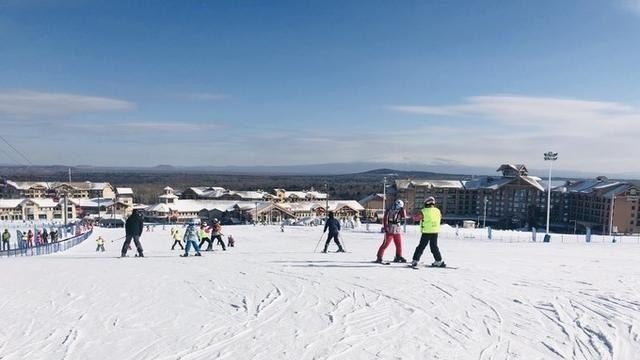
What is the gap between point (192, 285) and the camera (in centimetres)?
719

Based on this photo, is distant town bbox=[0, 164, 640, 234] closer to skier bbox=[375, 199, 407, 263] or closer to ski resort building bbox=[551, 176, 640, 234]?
ski resort building bbox=[551, 176, 640, 234]

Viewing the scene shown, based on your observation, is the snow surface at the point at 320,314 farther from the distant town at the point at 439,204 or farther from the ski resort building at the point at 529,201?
the ski resort building at the point at 529,201

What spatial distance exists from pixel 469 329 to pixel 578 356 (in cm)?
103

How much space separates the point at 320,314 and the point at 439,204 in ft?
299

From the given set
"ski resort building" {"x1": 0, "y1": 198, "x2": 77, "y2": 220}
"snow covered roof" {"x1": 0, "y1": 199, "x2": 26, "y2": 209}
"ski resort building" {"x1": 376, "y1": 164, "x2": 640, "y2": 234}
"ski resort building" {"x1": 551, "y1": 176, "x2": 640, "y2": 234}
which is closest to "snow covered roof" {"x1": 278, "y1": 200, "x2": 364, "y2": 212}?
"ski resort building" {"x1": 376, "y1": 164, "x2": 640, "y2": 234}

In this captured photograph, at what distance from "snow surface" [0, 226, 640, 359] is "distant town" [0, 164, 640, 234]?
181ft

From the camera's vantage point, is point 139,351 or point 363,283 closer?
point 139,351

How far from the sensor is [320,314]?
5.60 metres

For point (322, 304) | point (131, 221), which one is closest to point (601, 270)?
point (322, 304)

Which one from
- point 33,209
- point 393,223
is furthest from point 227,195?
point 393,223

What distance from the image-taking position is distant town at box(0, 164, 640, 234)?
237 ft

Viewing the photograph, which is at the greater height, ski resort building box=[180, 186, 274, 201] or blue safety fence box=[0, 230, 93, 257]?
blue safety fence box=[0, 230, 93, 257]

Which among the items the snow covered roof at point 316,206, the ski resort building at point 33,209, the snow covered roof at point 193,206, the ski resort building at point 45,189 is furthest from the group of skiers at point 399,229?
the ski resort building at point 45,189

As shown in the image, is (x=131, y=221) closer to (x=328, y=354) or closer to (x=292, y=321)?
(x=292, y=321)
